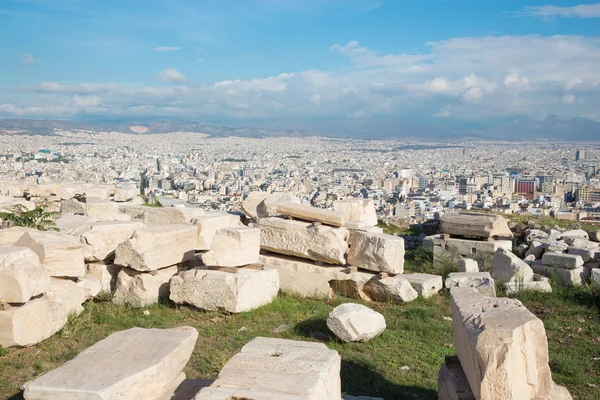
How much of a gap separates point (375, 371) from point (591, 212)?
49.4 ft

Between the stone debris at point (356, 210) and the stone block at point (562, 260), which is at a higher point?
the stone debris at point (356, 210)

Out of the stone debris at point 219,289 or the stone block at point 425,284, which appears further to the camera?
the stone block at point 425,284

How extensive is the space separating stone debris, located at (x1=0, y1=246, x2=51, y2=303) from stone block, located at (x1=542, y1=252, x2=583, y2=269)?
7551 mm

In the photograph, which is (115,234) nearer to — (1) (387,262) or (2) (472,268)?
(1) (387,262)

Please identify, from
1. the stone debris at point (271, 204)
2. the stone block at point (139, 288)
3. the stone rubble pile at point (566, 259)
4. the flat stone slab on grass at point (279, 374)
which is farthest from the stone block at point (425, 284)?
the flat stone slab on grass at point (279, 374)

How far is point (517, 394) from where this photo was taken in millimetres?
3295

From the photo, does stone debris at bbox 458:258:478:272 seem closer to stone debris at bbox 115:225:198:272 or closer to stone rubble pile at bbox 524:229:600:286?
stone rubble pile at bbox 524:229:600:286

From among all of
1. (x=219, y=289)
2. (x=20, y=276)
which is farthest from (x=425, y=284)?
(x=20, y=276)

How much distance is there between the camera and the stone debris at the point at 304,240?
25.8 ft

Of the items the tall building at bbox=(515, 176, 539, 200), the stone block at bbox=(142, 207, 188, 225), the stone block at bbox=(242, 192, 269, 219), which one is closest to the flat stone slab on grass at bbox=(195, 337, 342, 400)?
the stone block at bbox=(142, 207, 188, 225)

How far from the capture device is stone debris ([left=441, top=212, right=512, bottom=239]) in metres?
10.1

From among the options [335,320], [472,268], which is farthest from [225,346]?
[472,268]

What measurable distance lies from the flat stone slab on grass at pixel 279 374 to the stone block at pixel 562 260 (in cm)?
606

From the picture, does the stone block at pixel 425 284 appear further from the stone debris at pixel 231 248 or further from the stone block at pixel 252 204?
the stone block at pixel 252 204
